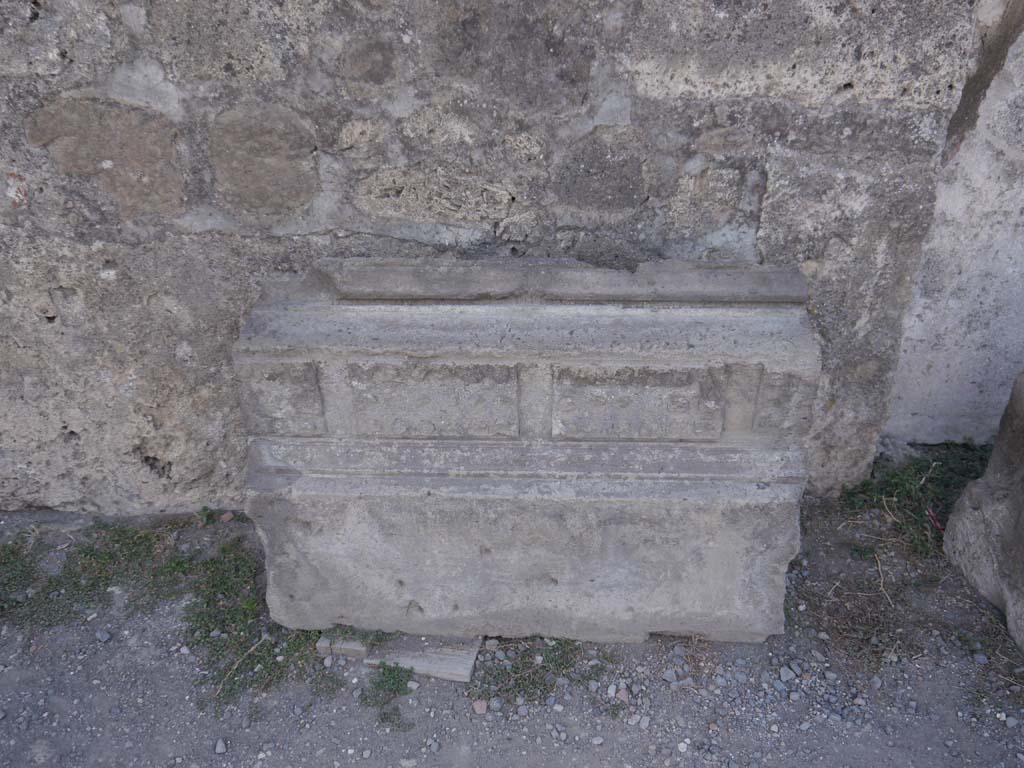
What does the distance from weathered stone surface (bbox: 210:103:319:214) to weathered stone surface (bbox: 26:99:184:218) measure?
135mm

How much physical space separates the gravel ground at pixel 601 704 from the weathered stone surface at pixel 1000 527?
72 millimetres

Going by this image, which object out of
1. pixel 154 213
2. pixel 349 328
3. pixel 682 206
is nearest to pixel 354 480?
pixel 349 328

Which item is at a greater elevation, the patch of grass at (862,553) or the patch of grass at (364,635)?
the patch of grass at (862,553)

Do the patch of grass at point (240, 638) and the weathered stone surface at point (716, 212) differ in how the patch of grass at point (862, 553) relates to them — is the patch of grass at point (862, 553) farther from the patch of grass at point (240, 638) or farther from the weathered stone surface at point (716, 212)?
the patch of grass at point (240, 638)

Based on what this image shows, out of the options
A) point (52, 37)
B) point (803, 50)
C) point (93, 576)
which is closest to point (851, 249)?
point (803, 50)

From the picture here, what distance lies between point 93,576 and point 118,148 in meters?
1.37

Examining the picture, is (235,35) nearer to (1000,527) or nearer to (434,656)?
(434,656)

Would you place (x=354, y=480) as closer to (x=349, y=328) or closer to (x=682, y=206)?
(x=349, y=328)

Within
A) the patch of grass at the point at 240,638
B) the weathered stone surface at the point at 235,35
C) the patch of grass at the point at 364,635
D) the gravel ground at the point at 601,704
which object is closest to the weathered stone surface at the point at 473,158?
the weathered stone surface at the point at 235,35

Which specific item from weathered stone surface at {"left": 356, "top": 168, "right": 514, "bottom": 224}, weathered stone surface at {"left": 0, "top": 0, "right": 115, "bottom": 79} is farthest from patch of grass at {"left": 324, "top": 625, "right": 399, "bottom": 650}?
weathered stone surface at {"left": 0, "top": 0, "right": 115, "bottom": 79}

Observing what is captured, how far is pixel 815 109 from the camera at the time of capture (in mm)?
2088

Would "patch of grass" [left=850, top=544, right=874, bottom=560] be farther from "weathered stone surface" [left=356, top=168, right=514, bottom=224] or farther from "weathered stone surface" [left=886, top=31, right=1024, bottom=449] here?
"weathered stone surface" [left=356, top=168, right=514, bottom=224]

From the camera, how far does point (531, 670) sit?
2209 millimetres

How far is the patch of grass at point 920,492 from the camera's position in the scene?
8.55ft
